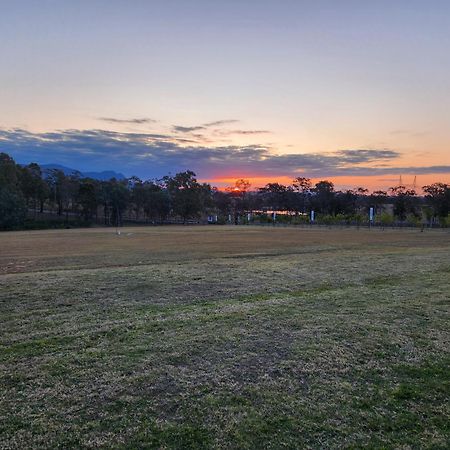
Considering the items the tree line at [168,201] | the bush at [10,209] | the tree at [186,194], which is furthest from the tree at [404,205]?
the bush at [10,209]

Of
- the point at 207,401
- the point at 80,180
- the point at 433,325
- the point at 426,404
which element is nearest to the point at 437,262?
the point at 433,325

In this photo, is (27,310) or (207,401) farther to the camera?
(27,310)

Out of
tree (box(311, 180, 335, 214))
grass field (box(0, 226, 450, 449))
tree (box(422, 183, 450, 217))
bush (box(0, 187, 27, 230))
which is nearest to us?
grass field (box(0, 226, 450, 449))

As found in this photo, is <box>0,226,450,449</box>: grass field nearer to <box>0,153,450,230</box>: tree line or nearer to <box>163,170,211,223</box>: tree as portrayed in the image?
<box>0,153,450,230</box>: tree line

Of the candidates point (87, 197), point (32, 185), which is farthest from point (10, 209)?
point (87, 197)

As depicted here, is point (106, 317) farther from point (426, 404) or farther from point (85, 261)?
point (85, 261)

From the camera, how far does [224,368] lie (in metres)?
4.05

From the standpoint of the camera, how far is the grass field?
9.64 ft

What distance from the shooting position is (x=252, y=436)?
288 cm

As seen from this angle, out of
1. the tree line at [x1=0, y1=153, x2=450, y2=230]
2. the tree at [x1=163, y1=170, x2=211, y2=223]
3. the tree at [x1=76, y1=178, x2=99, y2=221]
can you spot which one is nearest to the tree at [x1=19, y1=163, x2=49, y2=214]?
the tree line at [x1=0, y1=153, x2=450, y2=230]

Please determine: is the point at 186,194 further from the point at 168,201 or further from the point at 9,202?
the point at 9,202

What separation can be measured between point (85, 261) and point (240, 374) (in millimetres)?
11412

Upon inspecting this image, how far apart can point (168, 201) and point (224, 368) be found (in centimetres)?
8202

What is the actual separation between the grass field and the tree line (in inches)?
2286
